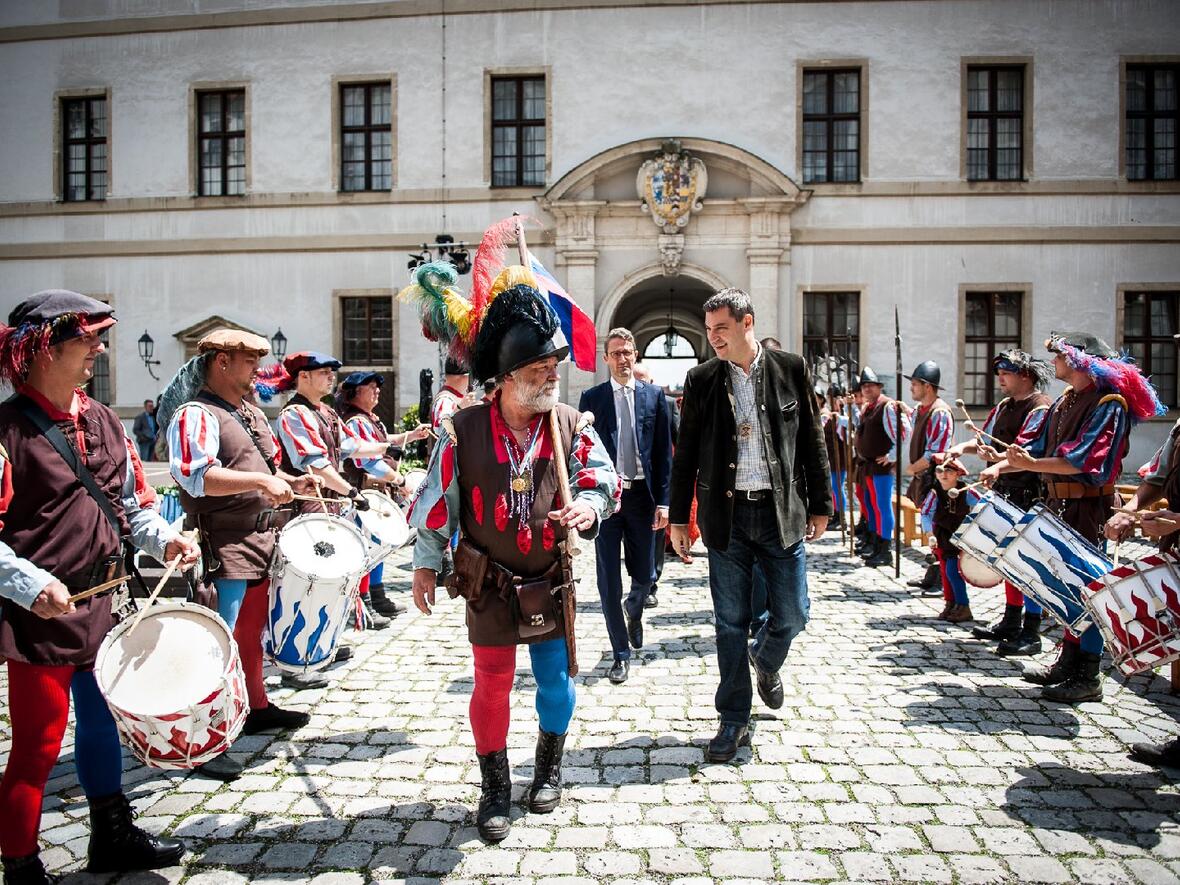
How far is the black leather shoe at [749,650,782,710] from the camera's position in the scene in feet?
14.1

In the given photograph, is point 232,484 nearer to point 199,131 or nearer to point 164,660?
point 164,660

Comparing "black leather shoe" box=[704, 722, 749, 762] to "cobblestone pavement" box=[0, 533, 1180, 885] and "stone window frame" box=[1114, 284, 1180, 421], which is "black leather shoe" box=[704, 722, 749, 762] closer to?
"cobblestone pavement" box=[0, 533, 1180, 885]

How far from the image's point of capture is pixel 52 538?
2879 millimetres

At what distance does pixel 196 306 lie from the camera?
19.2 meters

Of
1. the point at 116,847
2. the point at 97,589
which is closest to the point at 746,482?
the point at 97,589

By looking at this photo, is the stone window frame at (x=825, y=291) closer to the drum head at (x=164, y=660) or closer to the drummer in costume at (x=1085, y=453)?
the drummer in costume at (x=1085, y=453)

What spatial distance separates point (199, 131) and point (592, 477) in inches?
775

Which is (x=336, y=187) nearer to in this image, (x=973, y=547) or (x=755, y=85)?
(x=755, y=85)

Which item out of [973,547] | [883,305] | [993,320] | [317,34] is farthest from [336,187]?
[973,547]

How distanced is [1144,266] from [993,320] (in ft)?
10.7

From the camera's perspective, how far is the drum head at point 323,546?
4.24 m

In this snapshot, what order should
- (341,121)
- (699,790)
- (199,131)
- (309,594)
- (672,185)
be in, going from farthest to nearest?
(199,131) → (341,121) → (672,185) → (309,594) → (699,790)

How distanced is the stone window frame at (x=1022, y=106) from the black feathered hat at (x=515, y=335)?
17.0 metres

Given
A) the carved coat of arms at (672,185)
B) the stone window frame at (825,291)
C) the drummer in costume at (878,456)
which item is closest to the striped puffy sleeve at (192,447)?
the drummer in costume at (878,456)
